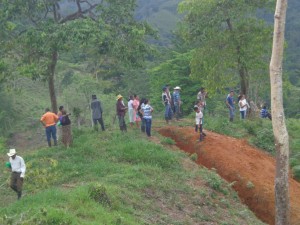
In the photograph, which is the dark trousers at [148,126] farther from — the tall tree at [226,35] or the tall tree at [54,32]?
the tall tree at [226,35]

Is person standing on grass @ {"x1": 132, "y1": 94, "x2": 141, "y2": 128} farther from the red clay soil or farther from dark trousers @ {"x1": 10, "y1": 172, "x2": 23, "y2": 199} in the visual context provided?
dark trousers @ {"x1": 10, "y1": 172, "x2": 23, "y2": 199}

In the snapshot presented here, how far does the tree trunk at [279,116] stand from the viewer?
10875mm

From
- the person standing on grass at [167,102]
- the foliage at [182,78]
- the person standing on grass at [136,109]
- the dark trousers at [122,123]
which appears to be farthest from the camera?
the foliage at [182,78]

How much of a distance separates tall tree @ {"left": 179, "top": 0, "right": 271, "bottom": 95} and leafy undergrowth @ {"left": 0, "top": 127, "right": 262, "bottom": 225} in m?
7.51

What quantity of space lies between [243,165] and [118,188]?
249 inches

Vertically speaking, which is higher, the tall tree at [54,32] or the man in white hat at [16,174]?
the tall tree at [54,32]

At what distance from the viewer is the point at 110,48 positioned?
736 inches

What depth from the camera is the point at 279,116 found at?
434 inches

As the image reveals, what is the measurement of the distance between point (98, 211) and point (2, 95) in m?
42.7

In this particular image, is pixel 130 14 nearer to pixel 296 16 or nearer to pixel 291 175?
pixel 291 175

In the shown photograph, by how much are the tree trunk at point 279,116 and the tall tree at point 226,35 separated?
1294 centimetres

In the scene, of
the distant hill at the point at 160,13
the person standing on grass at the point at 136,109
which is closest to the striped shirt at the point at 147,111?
the person standing on grass at the point at 136,109

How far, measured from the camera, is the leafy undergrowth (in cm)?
1023

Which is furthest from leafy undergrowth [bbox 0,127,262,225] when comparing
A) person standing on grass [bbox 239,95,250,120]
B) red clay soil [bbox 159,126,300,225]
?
person standing on grass [bbox 239,95,250,120]
